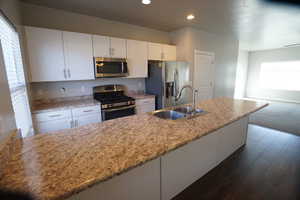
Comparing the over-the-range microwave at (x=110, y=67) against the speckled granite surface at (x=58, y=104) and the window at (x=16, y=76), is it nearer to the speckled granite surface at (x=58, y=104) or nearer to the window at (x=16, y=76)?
the speckled granite surface at (x=58, y=104)

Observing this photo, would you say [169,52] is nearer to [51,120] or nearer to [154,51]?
[154,51]

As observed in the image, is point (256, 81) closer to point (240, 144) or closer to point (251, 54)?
point (251, 54)

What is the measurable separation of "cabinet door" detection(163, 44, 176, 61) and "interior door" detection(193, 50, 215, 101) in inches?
25.1

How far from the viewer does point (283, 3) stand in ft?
8.25

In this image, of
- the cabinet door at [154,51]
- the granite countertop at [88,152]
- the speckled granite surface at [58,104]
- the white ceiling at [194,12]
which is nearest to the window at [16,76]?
the speckled granite surface at [58,104]

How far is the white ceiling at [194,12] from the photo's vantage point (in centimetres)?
251

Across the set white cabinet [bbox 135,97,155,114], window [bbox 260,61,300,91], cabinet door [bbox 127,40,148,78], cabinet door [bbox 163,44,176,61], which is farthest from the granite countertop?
window [bbox 260,61,300,91]

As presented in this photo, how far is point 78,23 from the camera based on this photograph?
9.87ft

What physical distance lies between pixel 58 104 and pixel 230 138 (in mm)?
3119

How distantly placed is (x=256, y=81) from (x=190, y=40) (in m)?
6.59

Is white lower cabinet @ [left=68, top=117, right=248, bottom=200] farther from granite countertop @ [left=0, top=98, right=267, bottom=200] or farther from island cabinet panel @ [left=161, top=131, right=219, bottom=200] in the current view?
granite countertop @ [left=0, top=98, right=267, bottom=200]

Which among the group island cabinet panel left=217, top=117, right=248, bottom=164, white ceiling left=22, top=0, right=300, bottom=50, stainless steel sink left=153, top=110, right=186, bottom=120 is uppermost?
white ceiling left=22, top=0, right=300, bottom=50

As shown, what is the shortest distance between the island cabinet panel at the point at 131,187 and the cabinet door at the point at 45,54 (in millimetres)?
2257

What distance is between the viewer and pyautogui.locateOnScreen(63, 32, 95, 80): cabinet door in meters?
2.62
